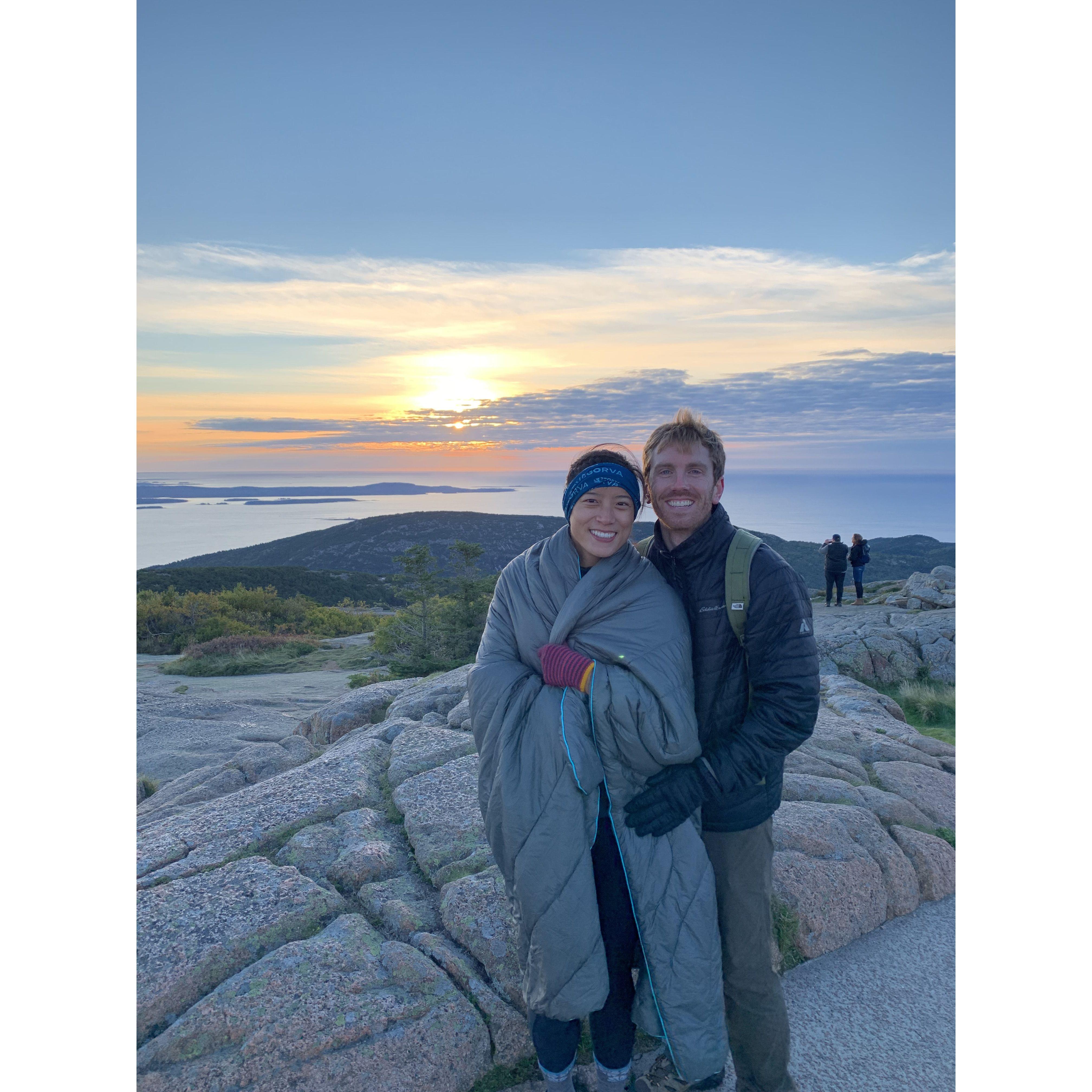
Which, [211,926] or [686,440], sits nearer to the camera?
[686,440]

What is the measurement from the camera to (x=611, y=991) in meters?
2.75

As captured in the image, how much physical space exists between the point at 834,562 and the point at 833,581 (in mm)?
854

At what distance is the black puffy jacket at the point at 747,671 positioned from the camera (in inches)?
102

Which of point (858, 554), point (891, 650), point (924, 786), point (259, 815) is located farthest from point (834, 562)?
point (259, 815)

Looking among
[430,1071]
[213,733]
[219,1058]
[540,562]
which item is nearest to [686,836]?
[540,562]

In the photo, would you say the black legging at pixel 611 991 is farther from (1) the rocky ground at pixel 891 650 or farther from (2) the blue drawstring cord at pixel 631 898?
(1) the rocky ground at pixel 891 650

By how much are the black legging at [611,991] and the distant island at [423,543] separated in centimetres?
1424

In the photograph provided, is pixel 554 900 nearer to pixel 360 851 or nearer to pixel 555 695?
pixel 555 695

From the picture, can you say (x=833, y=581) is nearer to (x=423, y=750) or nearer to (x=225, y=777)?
(x=423, y=750)

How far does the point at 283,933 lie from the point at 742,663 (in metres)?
2.58

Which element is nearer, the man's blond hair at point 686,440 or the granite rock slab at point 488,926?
the man's blond hair at point 686,440

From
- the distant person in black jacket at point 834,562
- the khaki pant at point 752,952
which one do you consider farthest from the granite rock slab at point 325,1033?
the distant person in black jacket at point 834,562

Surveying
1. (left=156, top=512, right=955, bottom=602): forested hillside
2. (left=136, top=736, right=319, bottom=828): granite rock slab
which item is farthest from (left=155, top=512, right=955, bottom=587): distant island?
(left=136, top=736, right=319, bottom=828): granite rock slab

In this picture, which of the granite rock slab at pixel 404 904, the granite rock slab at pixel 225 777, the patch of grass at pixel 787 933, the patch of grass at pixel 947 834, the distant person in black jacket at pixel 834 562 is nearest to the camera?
the granite rock slab at pixel 404 904
